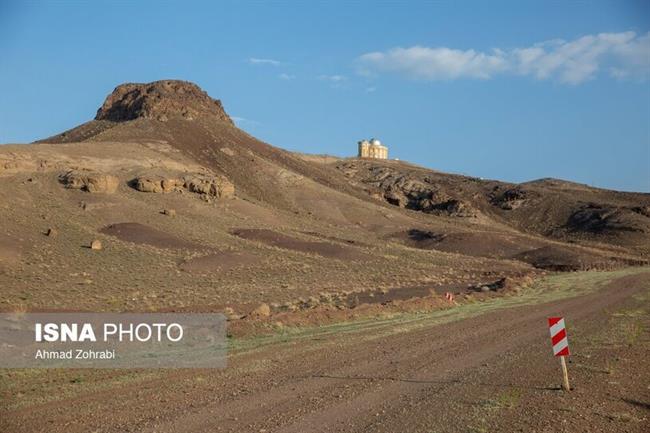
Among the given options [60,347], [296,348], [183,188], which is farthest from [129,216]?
[296,348]

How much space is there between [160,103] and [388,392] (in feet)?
300

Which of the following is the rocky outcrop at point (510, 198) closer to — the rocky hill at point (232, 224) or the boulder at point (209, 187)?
the rocky hill at point (232, 224)

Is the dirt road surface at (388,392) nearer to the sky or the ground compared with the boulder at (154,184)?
nearer to the ground

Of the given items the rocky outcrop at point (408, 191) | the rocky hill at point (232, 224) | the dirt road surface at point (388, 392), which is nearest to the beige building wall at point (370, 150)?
the rocky outcrop at point (408, 191)

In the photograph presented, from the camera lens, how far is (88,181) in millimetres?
57031

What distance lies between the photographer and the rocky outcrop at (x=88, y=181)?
57.0 metres

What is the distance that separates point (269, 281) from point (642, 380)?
31.1 m

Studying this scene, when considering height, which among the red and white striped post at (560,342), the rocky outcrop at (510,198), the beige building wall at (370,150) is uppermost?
the beige building wall at (370,150)

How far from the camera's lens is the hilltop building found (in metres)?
167

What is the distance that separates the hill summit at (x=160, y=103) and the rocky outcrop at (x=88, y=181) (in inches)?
1407

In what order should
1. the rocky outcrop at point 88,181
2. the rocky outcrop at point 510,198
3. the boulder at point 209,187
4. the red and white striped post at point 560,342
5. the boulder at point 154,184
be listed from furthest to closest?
1. the rocky outcrop at point 510,198
2. the boulder at point 209,187
3. the boulder at point 154,184
4. the rocky outcrop at point 88,181
5. the red and white striped post at point 560,342

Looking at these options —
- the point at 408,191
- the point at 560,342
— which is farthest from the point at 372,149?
the point at 560,342

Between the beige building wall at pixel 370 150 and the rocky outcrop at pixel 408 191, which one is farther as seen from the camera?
the beige building wall at pixel 370 150

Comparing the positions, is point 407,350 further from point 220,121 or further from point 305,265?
point 220,121
